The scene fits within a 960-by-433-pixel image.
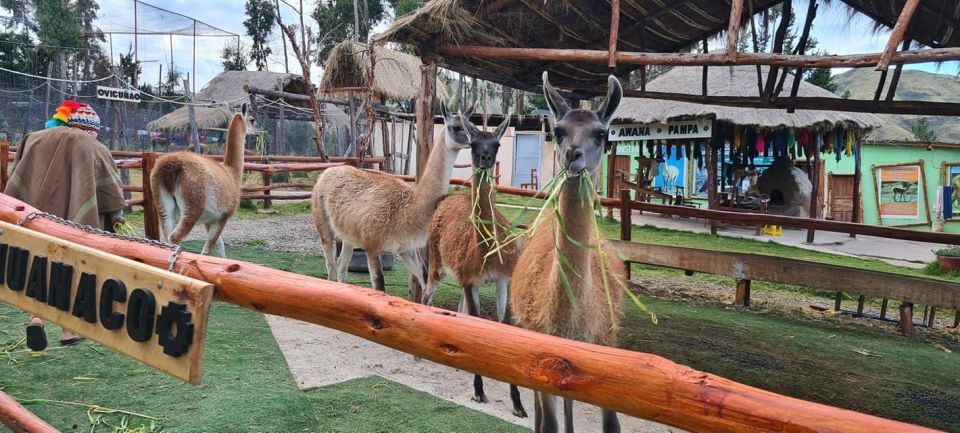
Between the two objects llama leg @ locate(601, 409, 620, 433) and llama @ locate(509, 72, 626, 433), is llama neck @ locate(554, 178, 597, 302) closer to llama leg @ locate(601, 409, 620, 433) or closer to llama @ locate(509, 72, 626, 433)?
llama @ locate(509, 72, 626, 433)

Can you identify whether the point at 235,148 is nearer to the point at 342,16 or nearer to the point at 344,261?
the point at 344,261

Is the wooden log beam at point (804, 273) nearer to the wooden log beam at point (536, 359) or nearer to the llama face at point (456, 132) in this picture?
the llama face at point (456, 132)

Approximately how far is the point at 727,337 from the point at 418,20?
3983 mm

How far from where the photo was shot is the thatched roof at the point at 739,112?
42.7ft

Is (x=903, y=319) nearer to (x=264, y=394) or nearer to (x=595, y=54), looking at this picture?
(x=595, y=54)

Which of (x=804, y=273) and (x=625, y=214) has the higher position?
(x=625, y=214)

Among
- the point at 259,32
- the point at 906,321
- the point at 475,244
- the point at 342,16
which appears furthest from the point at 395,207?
the point at 259,32

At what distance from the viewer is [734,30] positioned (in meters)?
4.27

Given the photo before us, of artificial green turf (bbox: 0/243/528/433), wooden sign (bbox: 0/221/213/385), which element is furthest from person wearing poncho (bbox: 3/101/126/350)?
wooden sign (bbox: 0/221/213/385)

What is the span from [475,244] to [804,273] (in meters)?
3.61

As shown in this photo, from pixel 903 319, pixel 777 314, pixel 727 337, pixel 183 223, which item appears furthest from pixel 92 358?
pixel 903 319

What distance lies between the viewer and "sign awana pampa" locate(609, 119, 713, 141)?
518 inches

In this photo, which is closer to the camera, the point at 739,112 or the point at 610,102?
the point at 610,102

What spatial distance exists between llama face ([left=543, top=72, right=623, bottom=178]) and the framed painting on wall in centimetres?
1722
